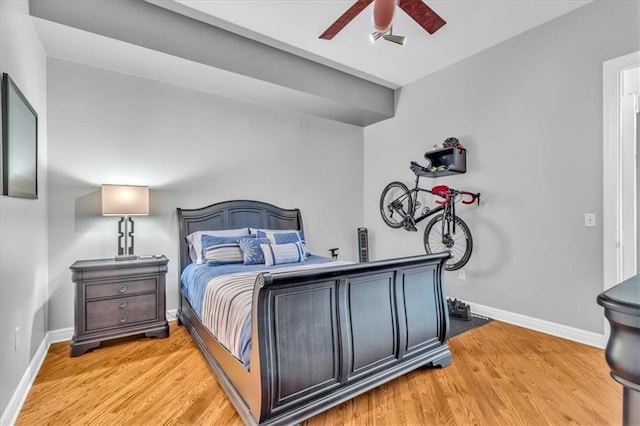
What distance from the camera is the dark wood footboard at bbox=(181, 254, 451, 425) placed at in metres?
1.62

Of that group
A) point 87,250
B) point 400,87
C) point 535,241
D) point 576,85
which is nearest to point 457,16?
point 576,85

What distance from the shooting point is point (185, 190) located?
3738 mm

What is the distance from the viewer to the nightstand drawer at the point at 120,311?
277cm

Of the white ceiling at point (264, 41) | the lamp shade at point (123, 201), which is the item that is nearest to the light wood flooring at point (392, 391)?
the lamp shade at point (123, 201)

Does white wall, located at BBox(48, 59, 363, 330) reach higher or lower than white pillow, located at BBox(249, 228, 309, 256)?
higher

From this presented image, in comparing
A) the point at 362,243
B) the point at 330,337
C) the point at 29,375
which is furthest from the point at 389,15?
the point at 362,243

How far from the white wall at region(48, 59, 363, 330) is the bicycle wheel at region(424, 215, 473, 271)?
153 cm

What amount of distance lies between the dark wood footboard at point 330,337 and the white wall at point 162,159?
5.81 ft

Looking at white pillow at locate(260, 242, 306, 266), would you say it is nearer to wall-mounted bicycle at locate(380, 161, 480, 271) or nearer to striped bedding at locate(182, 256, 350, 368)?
striped bedding at locate(182, 256, 350, 368)

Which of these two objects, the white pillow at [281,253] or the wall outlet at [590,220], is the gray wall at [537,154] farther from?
the white pillow at [281,253]

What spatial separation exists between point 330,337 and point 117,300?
2204 mm

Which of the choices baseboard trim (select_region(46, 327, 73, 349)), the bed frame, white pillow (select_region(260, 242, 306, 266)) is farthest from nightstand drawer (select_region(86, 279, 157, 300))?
white pillow (select_region(260, 242, 306, 266))

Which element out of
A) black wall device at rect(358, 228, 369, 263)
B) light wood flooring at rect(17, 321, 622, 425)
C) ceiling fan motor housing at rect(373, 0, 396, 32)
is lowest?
→ light wood flooring at rect(17, 321, 622, 425)

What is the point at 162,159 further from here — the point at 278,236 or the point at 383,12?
the point at 383,12
